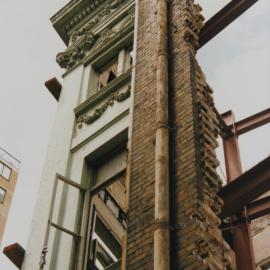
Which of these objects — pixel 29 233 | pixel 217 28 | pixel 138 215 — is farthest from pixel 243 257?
pixel 217 28

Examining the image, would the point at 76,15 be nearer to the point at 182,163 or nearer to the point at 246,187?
the point at 182,163

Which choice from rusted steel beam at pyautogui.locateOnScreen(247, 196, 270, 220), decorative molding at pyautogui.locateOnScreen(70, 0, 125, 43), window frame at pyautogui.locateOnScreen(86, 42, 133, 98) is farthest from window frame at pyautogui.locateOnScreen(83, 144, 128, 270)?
decorative molding at pyautogui.locateOnScreen(70, 0, 125, 43)

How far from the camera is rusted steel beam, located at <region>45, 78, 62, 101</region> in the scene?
12.7 metres

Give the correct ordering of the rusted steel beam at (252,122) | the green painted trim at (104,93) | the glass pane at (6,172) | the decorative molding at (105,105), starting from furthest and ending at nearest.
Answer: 1. the glass pane at (6,172)
2. the green painted trim at (104,93)
3. the rusted steel beam at (252,122)
4. the decorative molding at (105,105)

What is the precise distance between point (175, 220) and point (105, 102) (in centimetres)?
465

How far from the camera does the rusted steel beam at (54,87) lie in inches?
500

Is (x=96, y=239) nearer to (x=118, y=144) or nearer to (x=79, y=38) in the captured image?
(x=118, y=144)

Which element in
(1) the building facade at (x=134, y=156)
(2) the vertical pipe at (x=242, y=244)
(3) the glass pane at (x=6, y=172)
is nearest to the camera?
(1) the building facade at (x=134, y=156)

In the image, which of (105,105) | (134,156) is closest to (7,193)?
(105,105)

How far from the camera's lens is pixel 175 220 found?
6586mm

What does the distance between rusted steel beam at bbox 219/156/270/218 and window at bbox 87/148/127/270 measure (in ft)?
5.87

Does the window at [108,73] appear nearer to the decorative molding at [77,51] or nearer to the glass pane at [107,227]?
the decorative molding at [77,51]

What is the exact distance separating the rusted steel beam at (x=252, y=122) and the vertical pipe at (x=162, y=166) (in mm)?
2330

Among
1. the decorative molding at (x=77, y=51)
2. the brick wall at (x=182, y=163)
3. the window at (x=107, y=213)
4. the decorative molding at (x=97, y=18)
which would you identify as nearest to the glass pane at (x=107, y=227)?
the window at (x=107, y=213)
